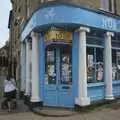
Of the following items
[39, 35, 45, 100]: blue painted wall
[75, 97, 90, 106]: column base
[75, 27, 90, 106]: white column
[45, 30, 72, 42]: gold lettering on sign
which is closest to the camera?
[75, 97, 90, 106]: column base

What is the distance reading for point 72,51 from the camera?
44.8 ft

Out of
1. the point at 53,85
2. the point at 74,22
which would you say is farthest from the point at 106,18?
the point at 53,85

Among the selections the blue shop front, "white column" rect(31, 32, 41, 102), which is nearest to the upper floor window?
the blue shop front

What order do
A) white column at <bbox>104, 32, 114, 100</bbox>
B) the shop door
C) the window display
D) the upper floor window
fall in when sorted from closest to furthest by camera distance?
1. the shop door
2. the window display
3. white column at <bbox>104, 32, 114, 100</bbox>
4. the upper floor window

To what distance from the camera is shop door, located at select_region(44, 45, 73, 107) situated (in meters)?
13.6

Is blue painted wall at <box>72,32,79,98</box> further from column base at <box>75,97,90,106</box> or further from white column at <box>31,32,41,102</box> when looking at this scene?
white column at <box>31,32,41,102</box>

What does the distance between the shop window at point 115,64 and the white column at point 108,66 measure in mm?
992

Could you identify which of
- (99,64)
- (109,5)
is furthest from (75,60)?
(109,5)

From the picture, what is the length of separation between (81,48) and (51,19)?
5.36 feet

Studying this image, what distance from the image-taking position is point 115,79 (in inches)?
620

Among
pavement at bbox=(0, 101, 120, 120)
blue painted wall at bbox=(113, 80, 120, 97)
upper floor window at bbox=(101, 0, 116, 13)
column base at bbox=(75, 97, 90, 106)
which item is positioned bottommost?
pavement at bbox=(0, 101, 120, 120)

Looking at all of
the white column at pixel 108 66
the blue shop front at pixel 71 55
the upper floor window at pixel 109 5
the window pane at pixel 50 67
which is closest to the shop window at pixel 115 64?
the blue shop front at pixel 71 55

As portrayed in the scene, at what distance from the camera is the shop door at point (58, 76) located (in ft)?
44.8

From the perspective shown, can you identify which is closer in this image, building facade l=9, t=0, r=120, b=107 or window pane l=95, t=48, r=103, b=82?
building facade l=9, t=0, r=120, b=107
